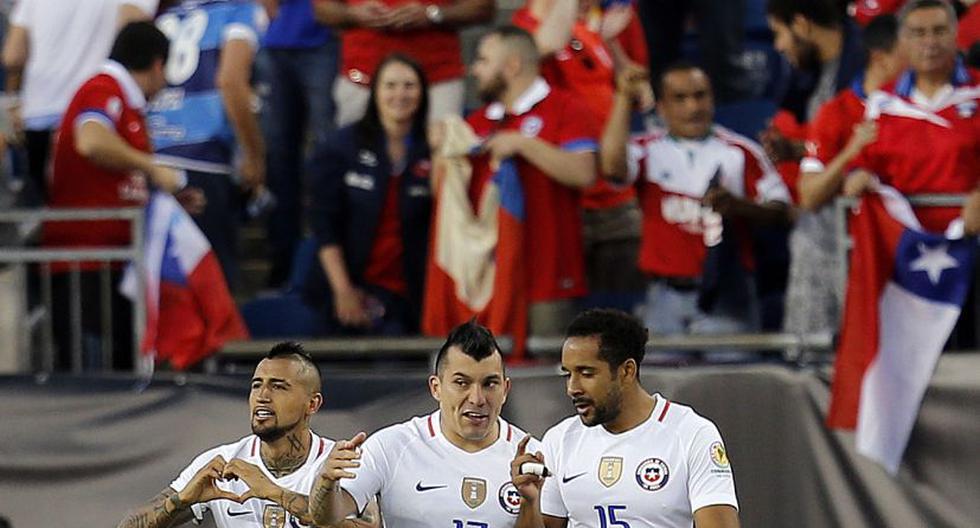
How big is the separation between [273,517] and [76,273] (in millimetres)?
3295

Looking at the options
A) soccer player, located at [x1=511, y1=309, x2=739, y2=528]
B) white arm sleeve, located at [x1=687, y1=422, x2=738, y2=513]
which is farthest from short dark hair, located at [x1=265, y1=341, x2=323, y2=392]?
white arm sleeve, located at [x1=687, y1=422, x2=738, y2=513]

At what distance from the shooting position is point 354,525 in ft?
25.8

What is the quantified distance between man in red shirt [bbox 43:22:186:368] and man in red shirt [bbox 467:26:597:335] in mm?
1598

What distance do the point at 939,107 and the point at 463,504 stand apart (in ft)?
10.8

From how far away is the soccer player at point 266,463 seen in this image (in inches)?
309

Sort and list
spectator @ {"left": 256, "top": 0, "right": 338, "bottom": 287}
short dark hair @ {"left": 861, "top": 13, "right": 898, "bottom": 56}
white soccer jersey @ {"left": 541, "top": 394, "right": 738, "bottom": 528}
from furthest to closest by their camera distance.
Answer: spectator @ {"left": 256, "top": 0, "right": 338, "bottom": 287}
short dark hair @ {"left": 861, "top": 13, "right": 898, "bottom": 56}
white soccer jersey @ {"left": 541, "top": 394, "right": 738, "bottom": 528}

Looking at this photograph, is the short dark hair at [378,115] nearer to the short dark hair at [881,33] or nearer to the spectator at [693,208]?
the spectator at [693,208]

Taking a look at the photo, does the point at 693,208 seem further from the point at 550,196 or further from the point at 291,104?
the point at 291,104

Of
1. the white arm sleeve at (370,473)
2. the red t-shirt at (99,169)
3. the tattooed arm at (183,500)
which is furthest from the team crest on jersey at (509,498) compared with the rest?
the red t-shirt at (99,169)

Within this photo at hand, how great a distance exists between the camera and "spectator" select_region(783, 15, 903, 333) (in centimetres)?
1030

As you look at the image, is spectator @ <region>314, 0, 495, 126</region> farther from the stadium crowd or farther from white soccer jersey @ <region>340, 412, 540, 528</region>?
white soccer jersey @ <region>340, 412, 540, 528</region>

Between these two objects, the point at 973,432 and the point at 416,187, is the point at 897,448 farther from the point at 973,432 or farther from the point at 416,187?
the point at 416,187

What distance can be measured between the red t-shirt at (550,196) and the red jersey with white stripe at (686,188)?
1.02ft

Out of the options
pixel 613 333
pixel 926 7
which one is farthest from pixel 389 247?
pixel 613 333
